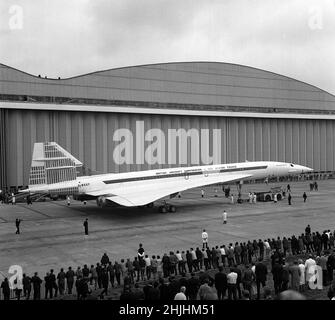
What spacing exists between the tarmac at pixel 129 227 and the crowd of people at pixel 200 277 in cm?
273

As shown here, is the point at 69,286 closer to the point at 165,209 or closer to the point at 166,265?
the point at 166,265

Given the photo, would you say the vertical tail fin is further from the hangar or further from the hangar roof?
the hangar roof

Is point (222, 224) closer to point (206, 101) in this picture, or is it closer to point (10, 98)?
point (10, 98)

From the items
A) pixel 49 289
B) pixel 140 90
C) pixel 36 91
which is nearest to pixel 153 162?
pixel 140 90

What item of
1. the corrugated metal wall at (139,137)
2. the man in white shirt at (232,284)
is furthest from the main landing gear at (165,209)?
the corrugated metal wall at (139,137)

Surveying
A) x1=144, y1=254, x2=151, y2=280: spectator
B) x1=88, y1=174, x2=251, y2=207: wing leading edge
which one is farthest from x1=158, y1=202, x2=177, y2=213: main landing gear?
x1=144, y1=254, x2=151, y2=280: spectator

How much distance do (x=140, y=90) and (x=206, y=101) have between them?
998 centimetres

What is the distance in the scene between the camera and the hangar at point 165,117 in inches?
1745

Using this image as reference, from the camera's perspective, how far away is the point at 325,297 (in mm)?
11445

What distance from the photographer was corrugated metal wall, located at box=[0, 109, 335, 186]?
145 ft

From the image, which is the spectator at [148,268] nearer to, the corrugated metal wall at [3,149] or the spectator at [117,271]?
the spectator at [117,271]

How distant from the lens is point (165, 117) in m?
53.2
